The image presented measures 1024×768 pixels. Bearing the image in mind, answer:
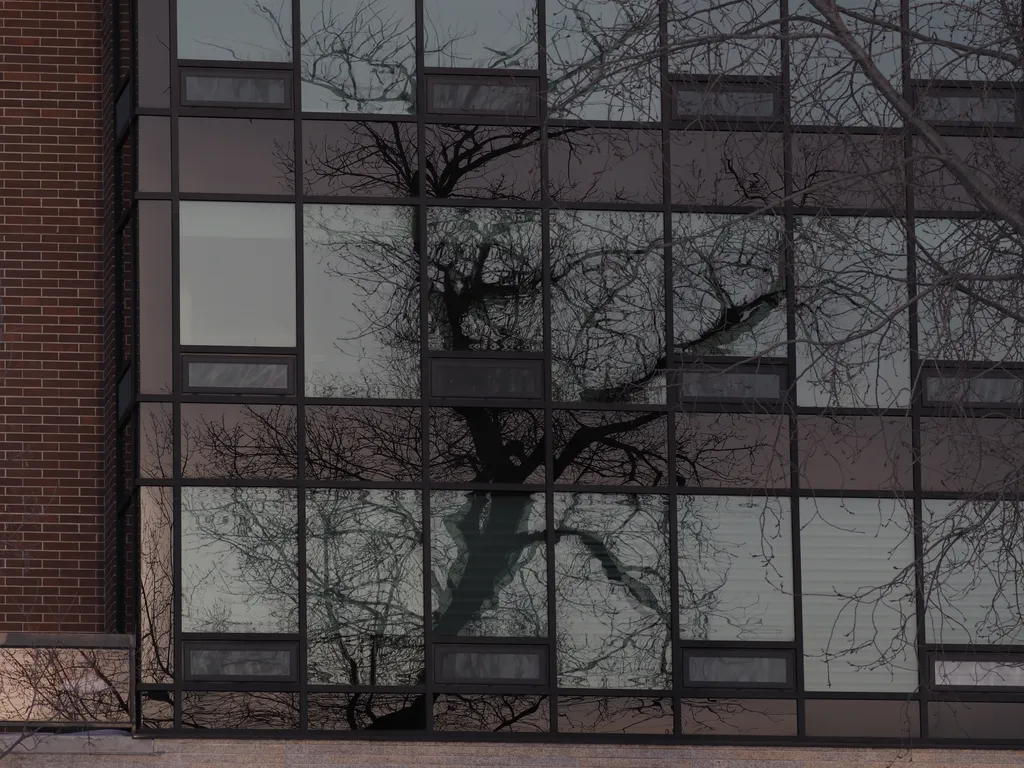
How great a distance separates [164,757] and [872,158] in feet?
24.8

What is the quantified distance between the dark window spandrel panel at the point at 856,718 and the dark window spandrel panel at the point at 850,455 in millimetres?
1768

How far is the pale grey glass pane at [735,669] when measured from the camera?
1255 cm

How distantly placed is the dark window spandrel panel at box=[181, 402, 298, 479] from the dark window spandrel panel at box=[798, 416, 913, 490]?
422 cm

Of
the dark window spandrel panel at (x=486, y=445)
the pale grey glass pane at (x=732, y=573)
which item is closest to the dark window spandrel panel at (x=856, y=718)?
the pale grey glass pane at (x=732, y=573)

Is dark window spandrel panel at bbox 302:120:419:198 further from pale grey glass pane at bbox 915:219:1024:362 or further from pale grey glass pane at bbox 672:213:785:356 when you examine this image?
pale grey glass pane at bbox 915:219:1024:362

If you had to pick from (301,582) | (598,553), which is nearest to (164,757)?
(301,582)

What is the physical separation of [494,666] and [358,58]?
5.14m

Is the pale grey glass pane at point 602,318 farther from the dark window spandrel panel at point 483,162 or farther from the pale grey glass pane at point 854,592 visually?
the pale grey glass pane at point 854,592

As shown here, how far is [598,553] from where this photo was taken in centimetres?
1260

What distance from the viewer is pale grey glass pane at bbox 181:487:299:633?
→ 12.3 m

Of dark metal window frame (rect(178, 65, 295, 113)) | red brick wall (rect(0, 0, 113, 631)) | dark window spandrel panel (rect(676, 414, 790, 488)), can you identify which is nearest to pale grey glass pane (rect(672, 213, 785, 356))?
dark window spandrel panel (rect(676, 414, 790, 488))

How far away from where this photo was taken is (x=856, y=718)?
A: 12.7 meters

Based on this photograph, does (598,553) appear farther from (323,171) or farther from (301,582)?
(323,171)

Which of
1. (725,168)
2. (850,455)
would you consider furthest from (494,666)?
(725,168)
